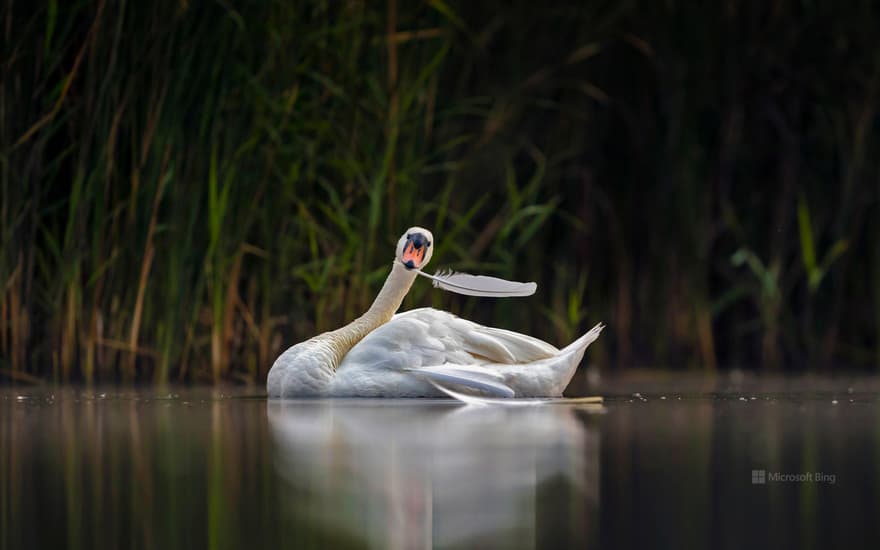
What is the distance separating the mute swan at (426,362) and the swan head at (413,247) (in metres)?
0.42

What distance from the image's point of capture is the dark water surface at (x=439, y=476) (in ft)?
8.23

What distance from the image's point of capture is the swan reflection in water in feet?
8.32

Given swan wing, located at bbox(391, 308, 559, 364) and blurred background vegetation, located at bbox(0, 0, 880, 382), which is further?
blurred background vegetation, located at bbox(0, 0, 880, 382)

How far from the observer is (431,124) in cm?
723

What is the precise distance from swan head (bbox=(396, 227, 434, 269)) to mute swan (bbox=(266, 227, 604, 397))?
1.37ft

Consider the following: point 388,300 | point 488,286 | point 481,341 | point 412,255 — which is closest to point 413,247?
point 412,255

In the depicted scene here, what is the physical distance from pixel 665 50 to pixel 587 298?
1.32m

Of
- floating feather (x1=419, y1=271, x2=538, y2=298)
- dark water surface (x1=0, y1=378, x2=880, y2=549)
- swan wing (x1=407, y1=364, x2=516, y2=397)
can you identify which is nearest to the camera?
dark water surface (x1=0, y1=378, x2=880, y2=549)

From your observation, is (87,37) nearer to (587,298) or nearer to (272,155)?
Answer: (272,155)

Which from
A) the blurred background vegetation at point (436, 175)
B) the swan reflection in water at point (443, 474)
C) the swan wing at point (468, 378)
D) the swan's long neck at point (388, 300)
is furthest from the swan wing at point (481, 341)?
the blurred background vegetation at point (436, 175)

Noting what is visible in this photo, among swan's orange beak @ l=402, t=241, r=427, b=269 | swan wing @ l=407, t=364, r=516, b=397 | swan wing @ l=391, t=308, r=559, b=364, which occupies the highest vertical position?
swan's orange beak @ l=402, t=241, r=427, b=269

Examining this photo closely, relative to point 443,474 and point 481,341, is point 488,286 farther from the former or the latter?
point 443,474

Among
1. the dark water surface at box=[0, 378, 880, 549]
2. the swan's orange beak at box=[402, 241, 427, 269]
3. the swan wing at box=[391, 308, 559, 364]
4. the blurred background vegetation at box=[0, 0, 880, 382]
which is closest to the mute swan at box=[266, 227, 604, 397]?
the swan wing at box=[391, 308, 559, 364]

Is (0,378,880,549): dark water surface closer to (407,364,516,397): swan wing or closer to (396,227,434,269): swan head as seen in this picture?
(407,364,516,397): swan wing
